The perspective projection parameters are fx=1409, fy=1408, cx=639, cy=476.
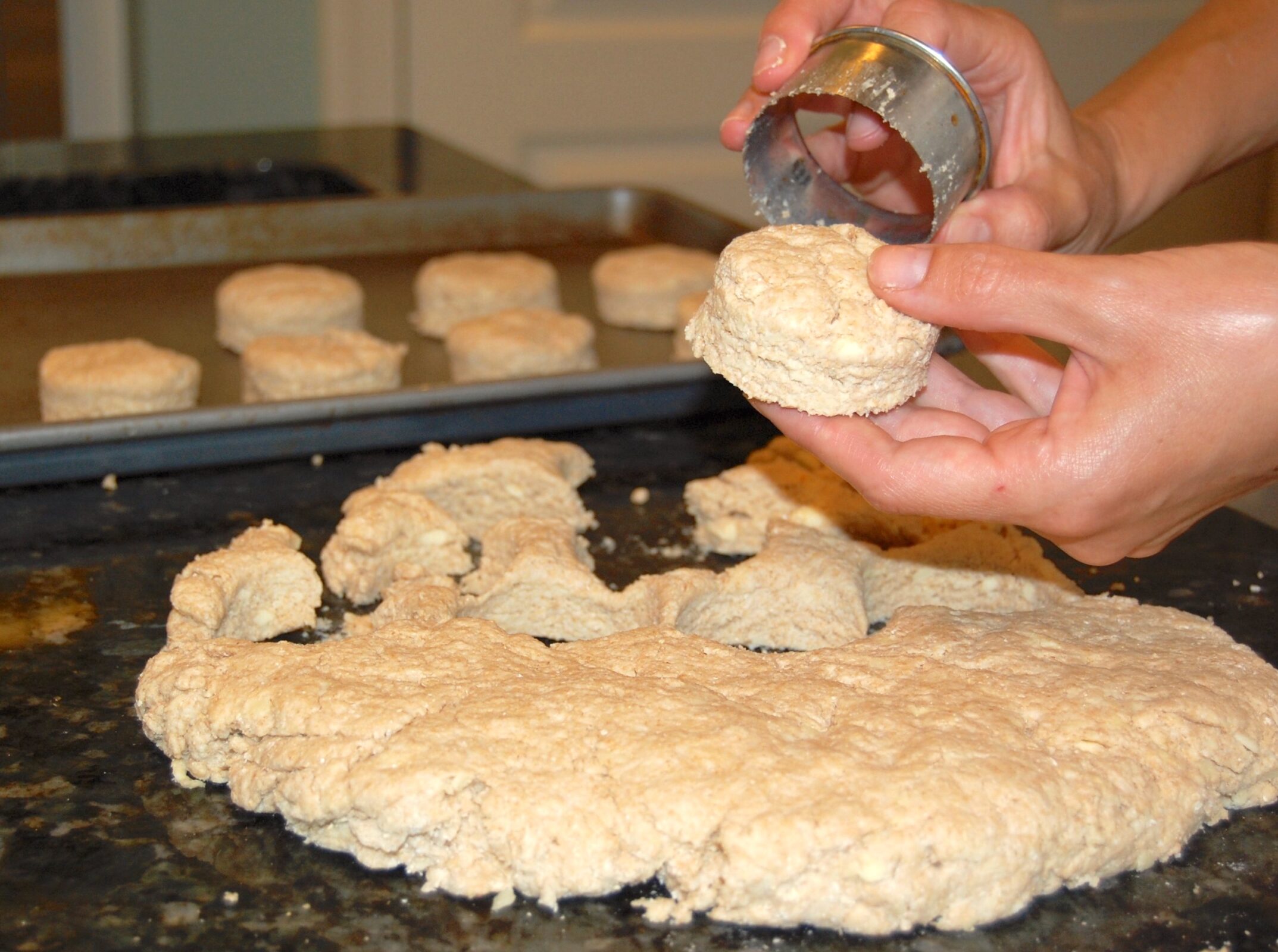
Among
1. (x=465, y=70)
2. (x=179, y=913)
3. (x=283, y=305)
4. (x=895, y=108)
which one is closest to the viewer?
(x=179, y=913)

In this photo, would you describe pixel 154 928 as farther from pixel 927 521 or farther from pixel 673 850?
pixel 927 521

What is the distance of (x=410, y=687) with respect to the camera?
54.0 inches

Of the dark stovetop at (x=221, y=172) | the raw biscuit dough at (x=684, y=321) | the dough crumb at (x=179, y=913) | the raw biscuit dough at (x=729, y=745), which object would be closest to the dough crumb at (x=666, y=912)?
the raw biscuit dough at (x=729, y=745)

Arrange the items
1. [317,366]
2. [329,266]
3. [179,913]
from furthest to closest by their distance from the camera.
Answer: [329,266], [317,366], [179,913]

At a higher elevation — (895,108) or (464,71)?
(895,108)

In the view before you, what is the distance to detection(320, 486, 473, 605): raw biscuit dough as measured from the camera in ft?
5.68

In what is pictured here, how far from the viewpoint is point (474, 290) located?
8.77 ft

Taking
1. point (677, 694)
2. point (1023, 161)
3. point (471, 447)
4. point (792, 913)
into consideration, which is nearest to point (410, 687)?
point (677, 694)

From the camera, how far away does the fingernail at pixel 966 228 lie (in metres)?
1.66

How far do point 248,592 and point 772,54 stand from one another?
89 cm

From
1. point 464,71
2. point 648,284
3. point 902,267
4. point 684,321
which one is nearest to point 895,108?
point 902,267

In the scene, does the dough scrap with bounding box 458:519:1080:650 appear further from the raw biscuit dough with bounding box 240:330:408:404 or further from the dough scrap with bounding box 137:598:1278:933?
the raw biscuit dough with bounding box 240:330:408:404

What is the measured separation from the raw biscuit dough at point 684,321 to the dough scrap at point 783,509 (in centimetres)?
52

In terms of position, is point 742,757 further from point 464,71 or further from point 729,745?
point 464,71
